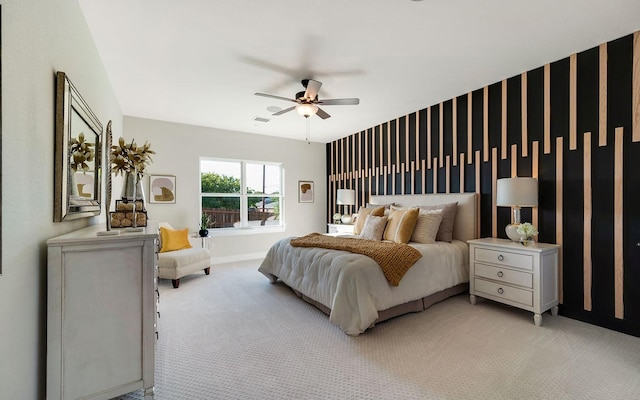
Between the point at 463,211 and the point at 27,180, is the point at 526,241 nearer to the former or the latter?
the point at 463,211

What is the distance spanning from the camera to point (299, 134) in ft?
19.4

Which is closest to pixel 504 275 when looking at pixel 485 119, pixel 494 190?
pixel 494 190

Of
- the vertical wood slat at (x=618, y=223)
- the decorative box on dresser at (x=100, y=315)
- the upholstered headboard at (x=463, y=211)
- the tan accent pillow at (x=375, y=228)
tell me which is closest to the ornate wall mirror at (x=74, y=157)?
the decorative box on dresser at (x=100, y=315)

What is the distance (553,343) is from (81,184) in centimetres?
388

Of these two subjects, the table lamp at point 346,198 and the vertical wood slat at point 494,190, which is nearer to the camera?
the vertical wood slat at point 494,190

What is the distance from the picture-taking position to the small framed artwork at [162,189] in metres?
4.87

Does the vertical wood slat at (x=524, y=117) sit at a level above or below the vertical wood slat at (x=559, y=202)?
above

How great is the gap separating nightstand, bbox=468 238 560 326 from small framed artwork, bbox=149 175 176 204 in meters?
4.79

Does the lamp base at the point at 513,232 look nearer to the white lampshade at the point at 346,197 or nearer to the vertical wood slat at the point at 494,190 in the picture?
the vertical wood slat at the point at 494,190

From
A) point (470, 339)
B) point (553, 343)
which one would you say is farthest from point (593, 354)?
point (470, 339)

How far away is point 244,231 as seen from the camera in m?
5.78

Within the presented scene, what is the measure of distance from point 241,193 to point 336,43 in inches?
156

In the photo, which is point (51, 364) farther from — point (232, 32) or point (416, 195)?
point (416, 195)

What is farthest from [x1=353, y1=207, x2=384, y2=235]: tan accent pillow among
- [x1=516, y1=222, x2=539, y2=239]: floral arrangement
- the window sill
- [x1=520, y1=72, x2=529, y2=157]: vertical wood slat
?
the window sill
